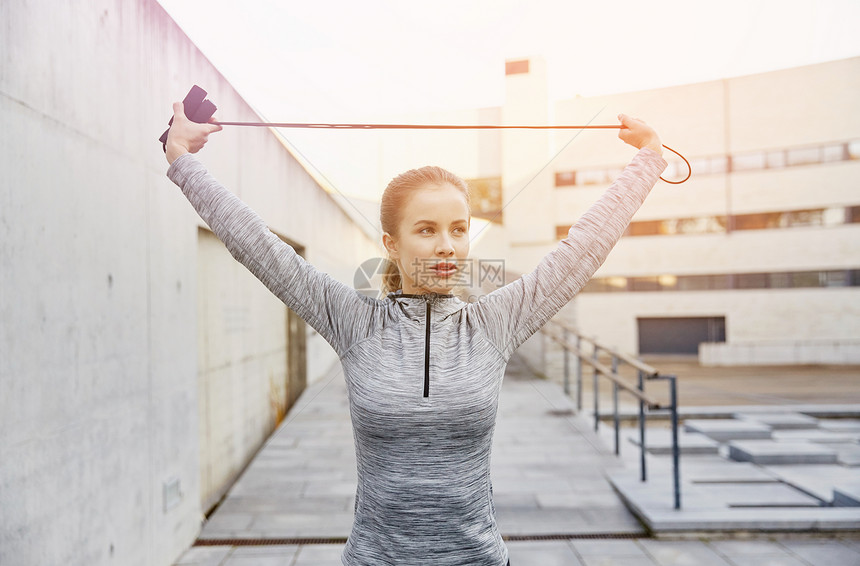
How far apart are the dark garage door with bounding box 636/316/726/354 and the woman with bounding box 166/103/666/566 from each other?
17.7m

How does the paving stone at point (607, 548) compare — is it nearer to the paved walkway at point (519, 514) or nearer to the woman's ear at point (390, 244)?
the paved walkway at point (519, 514)

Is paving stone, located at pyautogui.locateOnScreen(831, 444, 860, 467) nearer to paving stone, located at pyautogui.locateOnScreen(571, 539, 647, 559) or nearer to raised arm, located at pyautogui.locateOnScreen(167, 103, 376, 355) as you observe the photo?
paving stone, located at pyautogui.locateOnScreen(571, 539, 647, 559)

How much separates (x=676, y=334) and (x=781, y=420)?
36.4 feet

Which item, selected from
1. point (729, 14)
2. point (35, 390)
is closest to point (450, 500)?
point (35, 390)

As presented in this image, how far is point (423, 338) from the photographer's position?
113cm

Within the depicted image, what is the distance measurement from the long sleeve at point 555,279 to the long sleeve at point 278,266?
26 centimetres

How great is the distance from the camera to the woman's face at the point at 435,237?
1122 millimetres

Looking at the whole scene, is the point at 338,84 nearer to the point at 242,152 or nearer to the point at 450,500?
the point at 450,500

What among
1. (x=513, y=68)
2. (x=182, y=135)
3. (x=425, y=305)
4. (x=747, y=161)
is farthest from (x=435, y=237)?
(x=747, y=161)

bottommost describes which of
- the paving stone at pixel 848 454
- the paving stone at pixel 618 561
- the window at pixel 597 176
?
the paving stone at pixel 848 454

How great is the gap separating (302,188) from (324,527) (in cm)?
228

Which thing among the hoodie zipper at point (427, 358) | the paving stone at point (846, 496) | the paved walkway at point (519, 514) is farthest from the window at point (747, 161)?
the hoodie zipper at point (427, 358)

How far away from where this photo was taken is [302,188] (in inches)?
160

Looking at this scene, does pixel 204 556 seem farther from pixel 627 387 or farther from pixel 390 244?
pixel 627 387
